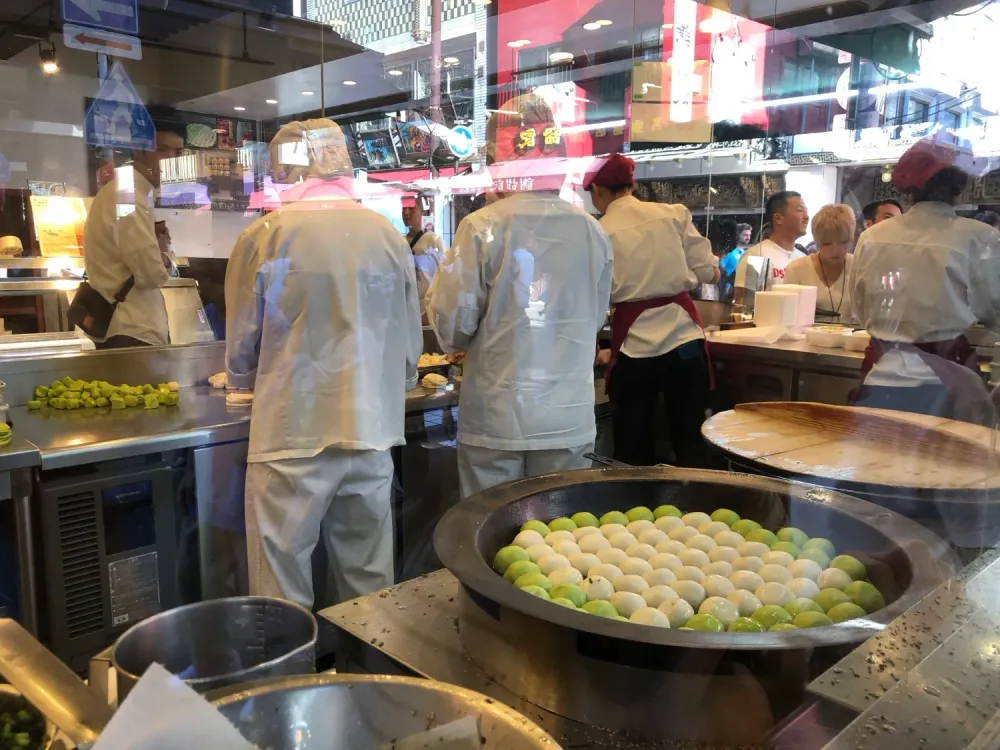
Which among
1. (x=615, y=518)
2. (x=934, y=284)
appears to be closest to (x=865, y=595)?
(x=615, y=518)

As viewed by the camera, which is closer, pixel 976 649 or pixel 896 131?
pixel 976 649

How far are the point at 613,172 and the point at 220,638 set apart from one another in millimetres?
2012

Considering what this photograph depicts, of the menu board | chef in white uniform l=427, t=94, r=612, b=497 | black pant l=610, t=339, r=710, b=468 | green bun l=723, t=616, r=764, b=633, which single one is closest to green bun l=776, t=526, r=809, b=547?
green bun l=723, t=616, r=764, b=633

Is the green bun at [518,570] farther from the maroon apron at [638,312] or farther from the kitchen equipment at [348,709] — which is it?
the maroon apron at [638,312]

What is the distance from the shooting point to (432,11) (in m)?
2.39

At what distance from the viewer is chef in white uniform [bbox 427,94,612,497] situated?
2.08 m

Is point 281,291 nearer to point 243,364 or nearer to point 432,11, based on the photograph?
point 243,364

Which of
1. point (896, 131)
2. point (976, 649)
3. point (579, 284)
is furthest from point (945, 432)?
point (579, 284)

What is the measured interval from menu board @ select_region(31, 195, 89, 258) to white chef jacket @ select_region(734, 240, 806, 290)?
2507mm

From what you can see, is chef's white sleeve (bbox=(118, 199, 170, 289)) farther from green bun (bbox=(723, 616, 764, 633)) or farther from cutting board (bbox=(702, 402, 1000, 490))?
green bun (bbox=(723, 616, 764, 633))

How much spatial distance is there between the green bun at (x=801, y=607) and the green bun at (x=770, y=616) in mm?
14

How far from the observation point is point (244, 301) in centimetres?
186

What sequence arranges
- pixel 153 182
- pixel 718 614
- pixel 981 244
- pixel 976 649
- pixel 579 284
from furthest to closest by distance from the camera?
1. pixel 153 182
2. pixel 579 284
3. pixel 981 244
4. pixel 718 614
5. pixel 976 649

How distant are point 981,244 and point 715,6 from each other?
1.80m
